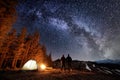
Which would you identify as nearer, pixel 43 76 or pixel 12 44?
pixel 43 76

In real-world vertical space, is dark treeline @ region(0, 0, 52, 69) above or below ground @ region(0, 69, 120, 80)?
above

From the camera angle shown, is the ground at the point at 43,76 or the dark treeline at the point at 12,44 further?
the dark treeline at the point at 12,44

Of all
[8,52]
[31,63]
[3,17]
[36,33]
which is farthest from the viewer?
[36,33]

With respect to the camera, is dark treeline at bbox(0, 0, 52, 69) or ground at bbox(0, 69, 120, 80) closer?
ground at bbox(0, 69, 120, 80)

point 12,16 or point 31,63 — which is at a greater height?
point 12,16

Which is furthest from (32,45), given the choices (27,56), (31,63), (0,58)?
(31,63)

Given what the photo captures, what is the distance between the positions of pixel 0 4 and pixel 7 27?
16.2ft

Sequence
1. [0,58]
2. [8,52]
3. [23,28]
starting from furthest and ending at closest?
[23,28] → [8,52] → [0,58]

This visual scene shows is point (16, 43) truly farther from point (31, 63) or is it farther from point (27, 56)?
point (31, 63)

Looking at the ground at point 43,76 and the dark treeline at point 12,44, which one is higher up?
the dark treeline at point 12,44

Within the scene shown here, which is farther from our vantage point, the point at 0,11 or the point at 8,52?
the point at 8,52

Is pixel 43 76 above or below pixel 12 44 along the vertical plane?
below

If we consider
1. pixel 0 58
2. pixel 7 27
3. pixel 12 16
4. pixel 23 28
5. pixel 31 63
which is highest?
pixel 23 28

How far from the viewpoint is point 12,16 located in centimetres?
3002
